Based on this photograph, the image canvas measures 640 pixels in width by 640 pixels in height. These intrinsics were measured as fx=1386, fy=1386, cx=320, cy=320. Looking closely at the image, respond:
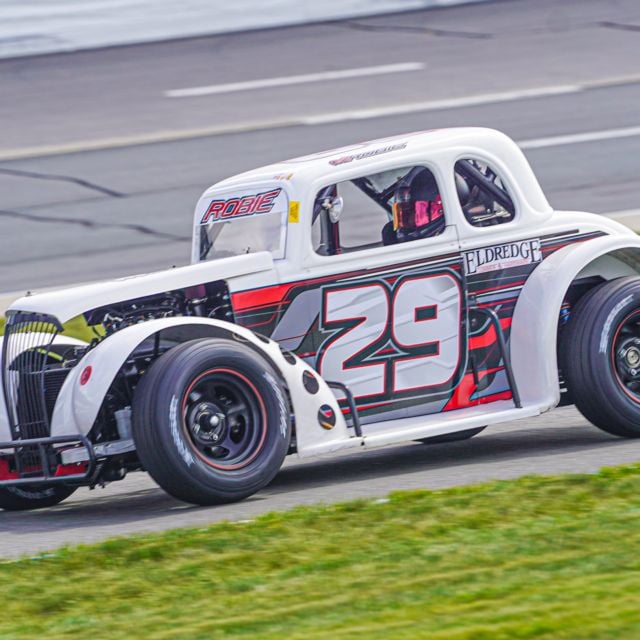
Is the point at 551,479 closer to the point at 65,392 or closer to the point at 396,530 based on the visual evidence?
the point at 396,530

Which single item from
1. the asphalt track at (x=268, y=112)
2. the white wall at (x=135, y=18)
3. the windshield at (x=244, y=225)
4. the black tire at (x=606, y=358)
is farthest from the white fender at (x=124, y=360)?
the white wall at (x=135, y=18)

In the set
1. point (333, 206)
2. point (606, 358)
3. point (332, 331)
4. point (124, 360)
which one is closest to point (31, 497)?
point (124, 360)

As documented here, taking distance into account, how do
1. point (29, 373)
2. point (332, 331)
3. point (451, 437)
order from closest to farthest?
point (29, 373)
point (332, 331)
point (451, 437)

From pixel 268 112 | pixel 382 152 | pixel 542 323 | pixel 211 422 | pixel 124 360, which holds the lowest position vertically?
pixel 211 422

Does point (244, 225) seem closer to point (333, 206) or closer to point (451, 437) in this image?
point (333, 206)

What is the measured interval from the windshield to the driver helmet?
2.27 ft

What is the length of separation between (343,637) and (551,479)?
2535 millimetres

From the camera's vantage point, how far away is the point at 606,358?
325 inches

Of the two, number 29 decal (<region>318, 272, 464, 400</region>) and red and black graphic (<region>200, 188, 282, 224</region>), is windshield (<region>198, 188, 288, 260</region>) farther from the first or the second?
number 29 decal (<region>318, 272, 464, 400</region>)

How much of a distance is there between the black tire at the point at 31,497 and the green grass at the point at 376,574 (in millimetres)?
1975

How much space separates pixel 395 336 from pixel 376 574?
2.67 meters

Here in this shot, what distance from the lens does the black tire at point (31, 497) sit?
8188 millimetres

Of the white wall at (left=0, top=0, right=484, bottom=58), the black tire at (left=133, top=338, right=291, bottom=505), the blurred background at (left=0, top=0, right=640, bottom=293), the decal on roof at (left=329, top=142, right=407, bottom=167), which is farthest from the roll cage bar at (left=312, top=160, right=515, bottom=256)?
the white wall at (left=0, top=0, right=484, bottom=58)

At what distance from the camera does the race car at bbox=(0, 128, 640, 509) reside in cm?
729
